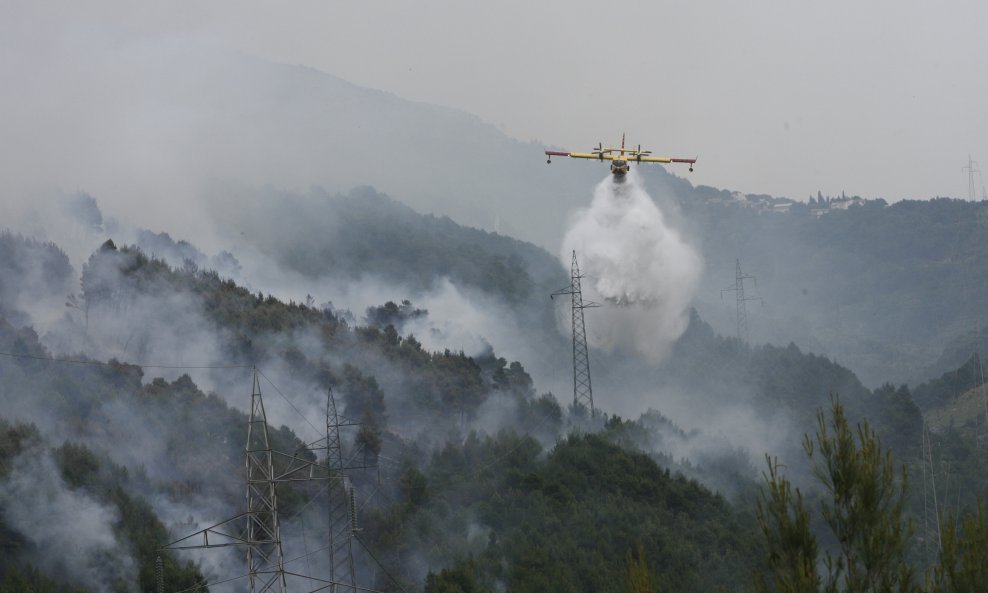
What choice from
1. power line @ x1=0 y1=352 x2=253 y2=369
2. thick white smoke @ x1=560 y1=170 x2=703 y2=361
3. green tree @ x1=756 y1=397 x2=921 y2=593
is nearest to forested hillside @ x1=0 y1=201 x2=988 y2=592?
power line @ x1=0 y1=352 x2=253 y2=369

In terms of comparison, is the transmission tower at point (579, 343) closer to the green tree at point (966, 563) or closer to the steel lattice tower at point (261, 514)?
the steel lattice tower at point (261, 514)

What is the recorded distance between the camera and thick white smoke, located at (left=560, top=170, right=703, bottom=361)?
132 meters

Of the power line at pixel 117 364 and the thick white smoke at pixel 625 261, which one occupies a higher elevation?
the thick white smoke at pixel 625 261

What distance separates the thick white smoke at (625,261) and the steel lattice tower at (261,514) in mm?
43918

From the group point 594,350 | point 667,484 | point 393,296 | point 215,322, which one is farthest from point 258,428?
point 393,296

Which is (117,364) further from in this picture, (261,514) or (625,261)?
(625,261)

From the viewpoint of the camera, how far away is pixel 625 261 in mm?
133125

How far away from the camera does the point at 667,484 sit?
106938 mm

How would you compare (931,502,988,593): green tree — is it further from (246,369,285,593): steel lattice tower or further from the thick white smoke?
the thick white smoke

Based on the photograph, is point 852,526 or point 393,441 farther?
point 393,441

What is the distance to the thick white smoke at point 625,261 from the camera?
434 ft

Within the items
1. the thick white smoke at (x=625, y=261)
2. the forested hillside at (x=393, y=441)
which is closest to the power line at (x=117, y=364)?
the forested hillside at (x=393, y=441)

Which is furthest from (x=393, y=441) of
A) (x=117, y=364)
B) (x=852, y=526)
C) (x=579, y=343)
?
(x=852, y=526)

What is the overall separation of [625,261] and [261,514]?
61.6 meters
